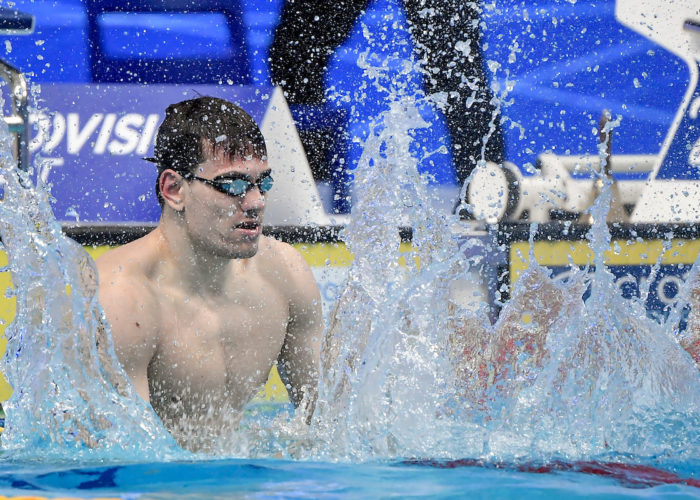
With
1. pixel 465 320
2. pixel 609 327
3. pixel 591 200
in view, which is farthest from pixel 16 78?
pixel 591 200

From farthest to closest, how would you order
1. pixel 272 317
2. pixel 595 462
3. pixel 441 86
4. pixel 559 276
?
pixel 441 86 < pixel 559 276 < pixel 272 317 < pixel 595 462

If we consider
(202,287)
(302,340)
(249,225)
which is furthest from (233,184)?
(302,340)

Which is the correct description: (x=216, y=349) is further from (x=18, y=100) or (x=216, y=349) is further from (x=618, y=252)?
(x=618, y=252)

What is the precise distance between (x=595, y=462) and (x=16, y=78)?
258 centimetres

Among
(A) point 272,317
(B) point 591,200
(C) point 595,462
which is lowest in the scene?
(C) point 595,462

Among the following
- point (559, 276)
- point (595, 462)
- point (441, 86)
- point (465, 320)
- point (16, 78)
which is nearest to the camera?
point (595, 462)

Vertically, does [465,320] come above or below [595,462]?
above

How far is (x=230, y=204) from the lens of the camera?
2676 millimetres

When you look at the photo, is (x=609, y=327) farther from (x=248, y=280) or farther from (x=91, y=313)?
(x=91, y=313)

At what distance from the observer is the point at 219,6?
16.9 feet

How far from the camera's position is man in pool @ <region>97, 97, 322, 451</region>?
2666 millimetres

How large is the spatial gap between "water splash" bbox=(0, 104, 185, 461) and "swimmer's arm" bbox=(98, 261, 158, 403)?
0.06 m

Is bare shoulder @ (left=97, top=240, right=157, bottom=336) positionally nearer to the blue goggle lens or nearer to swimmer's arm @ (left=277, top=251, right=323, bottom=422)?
the blue goggle lens

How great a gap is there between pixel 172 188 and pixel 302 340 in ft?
2.09
